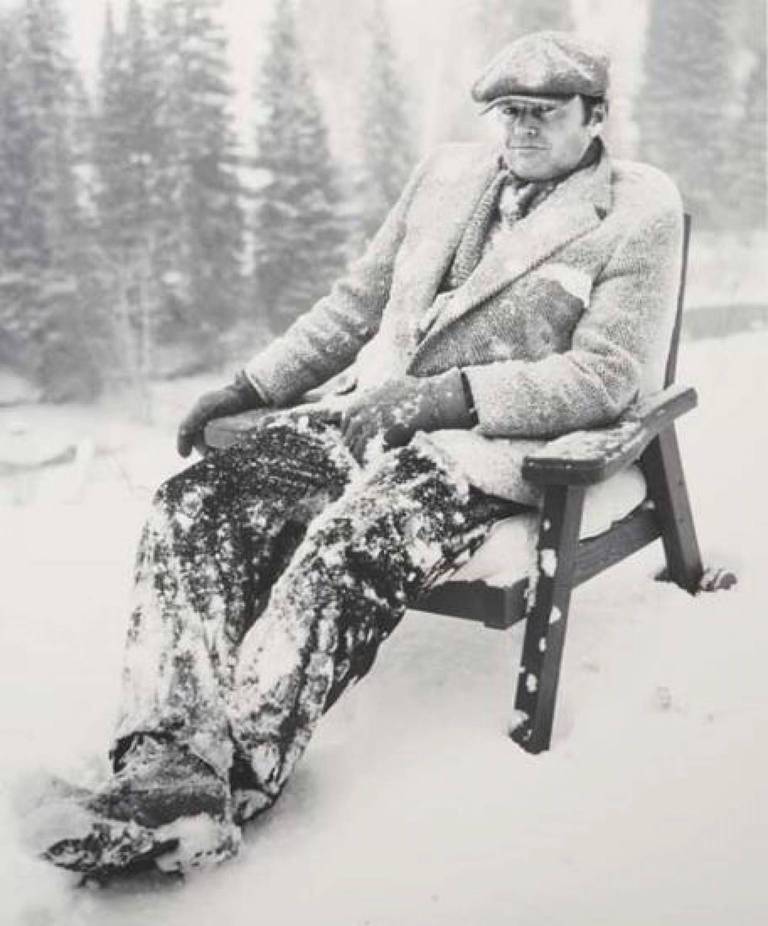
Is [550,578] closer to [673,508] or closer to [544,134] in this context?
[673,508]

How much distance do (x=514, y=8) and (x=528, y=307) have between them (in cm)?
500

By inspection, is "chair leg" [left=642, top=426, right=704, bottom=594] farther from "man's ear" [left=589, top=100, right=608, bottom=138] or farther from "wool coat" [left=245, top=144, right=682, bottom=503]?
"man's ear" [left=589, top=100, right=608, bottom=138]

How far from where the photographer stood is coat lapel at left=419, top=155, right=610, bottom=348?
278 centimetres

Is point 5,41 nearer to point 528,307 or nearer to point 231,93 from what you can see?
point 231,93

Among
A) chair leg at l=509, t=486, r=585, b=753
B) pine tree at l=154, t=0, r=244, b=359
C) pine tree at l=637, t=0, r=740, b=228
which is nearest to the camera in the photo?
chair leg at l=509, t=486, r=585, b=753

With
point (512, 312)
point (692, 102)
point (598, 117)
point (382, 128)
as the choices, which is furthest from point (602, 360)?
point (692, 102)

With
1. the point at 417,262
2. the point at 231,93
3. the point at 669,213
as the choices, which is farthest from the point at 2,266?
the point at 669,213

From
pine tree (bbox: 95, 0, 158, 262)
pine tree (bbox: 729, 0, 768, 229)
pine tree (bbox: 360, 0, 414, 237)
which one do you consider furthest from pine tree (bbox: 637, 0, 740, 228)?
pine tree (bbox: 95, 0, 158, 262)

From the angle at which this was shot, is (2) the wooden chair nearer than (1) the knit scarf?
Yes

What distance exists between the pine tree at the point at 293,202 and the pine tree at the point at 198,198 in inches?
7.1

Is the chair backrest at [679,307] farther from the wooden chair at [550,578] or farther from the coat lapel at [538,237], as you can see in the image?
the wooden chair at [550,578]

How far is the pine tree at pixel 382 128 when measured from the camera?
275 inches

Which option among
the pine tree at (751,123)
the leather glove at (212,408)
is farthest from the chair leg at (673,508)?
the pine tree at (751,123)

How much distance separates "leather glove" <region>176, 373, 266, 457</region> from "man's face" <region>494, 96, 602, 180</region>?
910mm
